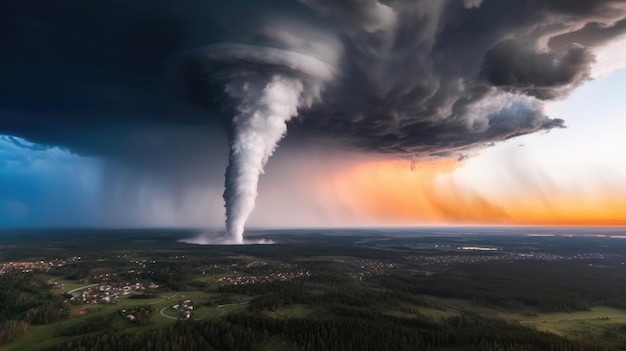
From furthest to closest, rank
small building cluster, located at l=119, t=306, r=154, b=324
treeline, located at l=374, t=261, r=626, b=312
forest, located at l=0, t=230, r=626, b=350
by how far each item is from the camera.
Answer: treeline, located at l=374, t=261, r=626, b=312
small building cluster, located at l=119, t=306, r=154, b=324
forest, located at l=0, t=230, r=626, b=350

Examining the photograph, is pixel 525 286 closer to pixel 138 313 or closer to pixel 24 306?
pixel 138 313

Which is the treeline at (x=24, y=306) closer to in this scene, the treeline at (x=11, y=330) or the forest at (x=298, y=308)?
the treeline at (x=11, y=330)

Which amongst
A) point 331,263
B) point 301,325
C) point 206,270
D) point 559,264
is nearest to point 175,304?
point 301,325

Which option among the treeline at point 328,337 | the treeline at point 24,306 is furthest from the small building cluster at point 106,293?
the treeline at point 328,337

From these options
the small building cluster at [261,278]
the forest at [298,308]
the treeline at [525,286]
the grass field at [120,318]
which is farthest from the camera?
the small building cluster at [261,278]

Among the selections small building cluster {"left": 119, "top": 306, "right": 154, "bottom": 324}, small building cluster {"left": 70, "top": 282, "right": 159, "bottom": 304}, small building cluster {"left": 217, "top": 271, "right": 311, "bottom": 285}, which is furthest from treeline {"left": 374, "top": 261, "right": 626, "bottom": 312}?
small building cluster {"left": 70, "top": 282, "right": 159, "bottom": 304}

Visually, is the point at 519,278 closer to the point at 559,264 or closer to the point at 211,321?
the point at 559,264

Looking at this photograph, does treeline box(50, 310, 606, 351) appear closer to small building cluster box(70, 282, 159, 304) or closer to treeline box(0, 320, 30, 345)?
treeline box(0, 320, 30, 345)

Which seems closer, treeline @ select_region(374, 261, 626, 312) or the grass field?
the grass field
